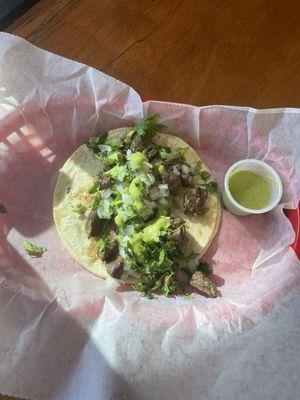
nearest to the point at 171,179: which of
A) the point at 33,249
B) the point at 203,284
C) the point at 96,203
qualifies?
the point at 96,203

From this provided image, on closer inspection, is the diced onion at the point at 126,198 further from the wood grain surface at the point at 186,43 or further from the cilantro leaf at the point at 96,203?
the wood grain surface at the point at 186,43

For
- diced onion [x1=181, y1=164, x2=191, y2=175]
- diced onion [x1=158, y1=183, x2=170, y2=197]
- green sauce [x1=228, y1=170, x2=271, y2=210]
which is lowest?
green sauce [x1=228, y1=170, x2=271, y2=210]

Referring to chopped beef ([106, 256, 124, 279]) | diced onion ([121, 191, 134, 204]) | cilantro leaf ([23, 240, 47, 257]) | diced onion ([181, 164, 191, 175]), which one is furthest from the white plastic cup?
cilantro leaf ([23, 240, 47, 257])

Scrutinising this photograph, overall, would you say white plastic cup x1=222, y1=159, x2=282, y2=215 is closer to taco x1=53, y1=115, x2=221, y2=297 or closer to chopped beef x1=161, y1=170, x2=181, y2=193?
taco x1=53, y1=115, x2=221, y2=297

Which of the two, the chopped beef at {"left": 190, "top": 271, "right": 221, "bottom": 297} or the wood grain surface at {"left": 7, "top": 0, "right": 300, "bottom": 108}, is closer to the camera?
the chopped beef at {"left": 190, "top": 271, "right": 221, "bottom": 297}

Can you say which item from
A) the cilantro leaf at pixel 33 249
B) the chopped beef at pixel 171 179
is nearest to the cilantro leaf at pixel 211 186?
the chopped beef at pixel 171 179
